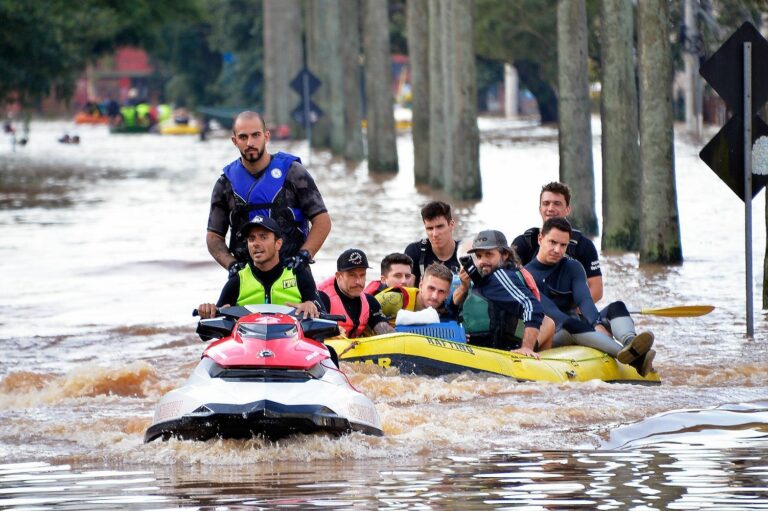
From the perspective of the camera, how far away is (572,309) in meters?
14.5

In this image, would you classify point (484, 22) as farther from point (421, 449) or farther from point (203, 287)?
point (421, 449)

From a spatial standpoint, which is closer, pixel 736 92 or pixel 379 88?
pixel 736 92

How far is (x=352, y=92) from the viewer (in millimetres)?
59219

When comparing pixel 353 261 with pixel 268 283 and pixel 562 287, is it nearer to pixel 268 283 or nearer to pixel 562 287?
pixel 562 287

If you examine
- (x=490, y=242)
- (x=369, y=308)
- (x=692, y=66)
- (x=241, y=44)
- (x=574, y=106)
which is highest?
(x=241, y=44)

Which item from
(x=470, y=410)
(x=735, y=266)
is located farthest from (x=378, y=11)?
(x=470, y=410)

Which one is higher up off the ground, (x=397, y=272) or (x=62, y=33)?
(x=62, y=33)

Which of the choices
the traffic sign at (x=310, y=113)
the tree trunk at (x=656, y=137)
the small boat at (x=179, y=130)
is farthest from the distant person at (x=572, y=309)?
the small boat at (x=179, y=130)

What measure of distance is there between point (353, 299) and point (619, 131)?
1274 cm

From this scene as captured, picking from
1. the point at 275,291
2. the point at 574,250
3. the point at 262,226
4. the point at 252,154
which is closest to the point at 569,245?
the point at 574,250

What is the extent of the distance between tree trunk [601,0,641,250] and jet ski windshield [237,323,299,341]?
52.3ft

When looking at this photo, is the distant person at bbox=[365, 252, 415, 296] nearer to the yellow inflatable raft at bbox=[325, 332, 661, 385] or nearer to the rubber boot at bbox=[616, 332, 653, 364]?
the yellow inflatable raft at bbox=[325, 332, 661, 385]

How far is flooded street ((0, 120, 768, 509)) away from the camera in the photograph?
8.97 m

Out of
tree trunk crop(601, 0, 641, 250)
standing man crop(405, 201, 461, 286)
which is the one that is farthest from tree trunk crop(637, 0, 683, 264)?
standing man crop(405, 201, 461, 286)
